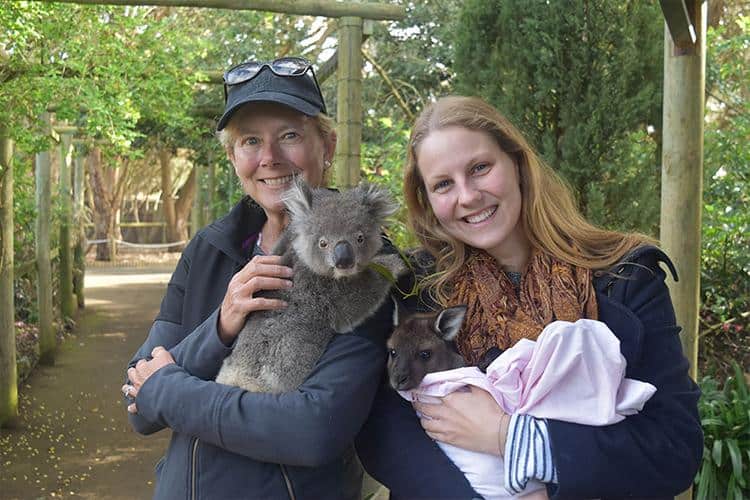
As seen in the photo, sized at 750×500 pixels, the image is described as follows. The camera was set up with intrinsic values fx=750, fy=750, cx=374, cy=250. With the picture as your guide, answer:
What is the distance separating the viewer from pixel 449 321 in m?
1.91

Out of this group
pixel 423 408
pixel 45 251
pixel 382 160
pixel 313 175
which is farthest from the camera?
pixel 45 251

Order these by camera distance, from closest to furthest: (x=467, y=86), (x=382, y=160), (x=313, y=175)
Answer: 1. (x=313, y=175)
2. (x=467, y=86)
3. (x=382, y=160)

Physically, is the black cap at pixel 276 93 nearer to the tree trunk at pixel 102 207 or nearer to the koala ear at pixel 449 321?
the koala ear at pixel 449 321

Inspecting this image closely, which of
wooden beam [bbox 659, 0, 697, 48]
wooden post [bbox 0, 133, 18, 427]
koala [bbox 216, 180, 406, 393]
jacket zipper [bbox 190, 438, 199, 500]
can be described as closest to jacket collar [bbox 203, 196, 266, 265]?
koala [bbox 216, 180, 406, 393]

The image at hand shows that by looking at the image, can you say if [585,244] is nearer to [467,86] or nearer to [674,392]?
[674,392]

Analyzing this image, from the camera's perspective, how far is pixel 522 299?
1.90 m

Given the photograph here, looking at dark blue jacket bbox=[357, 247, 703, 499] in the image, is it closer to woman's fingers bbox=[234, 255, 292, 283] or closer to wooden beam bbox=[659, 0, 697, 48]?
woman's fingers bbox=[234, 255, 292, 283]

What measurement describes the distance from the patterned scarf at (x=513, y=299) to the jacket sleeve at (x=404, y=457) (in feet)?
0.81

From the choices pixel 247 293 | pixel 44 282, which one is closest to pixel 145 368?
pixel 247 293

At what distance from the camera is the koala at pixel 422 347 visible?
187cm

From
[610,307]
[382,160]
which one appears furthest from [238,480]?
[382,160]

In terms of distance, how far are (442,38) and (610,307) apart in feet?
24.7

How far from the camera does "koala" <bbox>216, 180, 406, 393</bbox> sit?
1871mm

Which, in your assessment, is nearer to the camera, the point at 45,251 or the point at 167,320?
the point at 167,320
